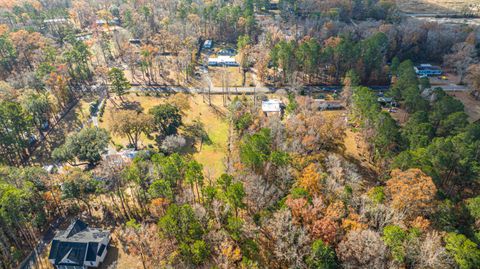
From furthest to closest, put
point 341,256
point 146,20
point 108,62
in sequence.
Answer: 1. point 146,20
2. point 108,62
3. point 341,256

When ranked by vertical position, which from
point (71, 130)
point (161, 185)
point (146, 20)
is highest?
point (146, 20)

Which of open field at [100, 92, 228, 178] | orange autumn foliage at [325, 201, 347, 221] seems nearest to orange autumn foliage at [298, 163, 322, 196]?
orange autumn foliage at [325, 201, 347, 221]

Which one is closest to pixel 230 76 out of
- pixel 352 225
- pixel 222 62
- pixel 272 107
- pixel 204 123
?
pixel 222 62

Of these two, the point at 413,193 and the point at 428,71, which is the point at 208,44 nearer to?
the point at 428,71

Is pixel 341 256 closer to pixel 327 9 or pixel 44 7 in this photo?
pixel 327 9

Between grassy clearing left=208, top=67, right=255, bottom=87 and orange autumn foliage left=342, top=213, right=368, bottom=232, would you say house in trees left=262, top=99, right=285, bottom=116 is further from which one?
orange autumn foliage left=342, top=213, right=368, bottom=232

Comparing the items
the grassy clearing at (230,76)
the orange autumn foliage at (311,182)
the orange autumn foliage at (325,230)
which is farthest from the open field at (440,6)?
the orange autumn foliage at (325,230)

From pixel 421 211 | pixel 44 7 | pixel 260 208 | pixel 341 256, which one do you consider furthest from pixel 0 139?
pixel 44 7

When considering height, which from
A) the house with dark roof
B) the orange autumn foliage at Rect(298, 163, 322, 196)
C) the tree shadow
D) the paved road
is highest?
the orange autumn foliage at Rect(298, 163, 322, 196)
